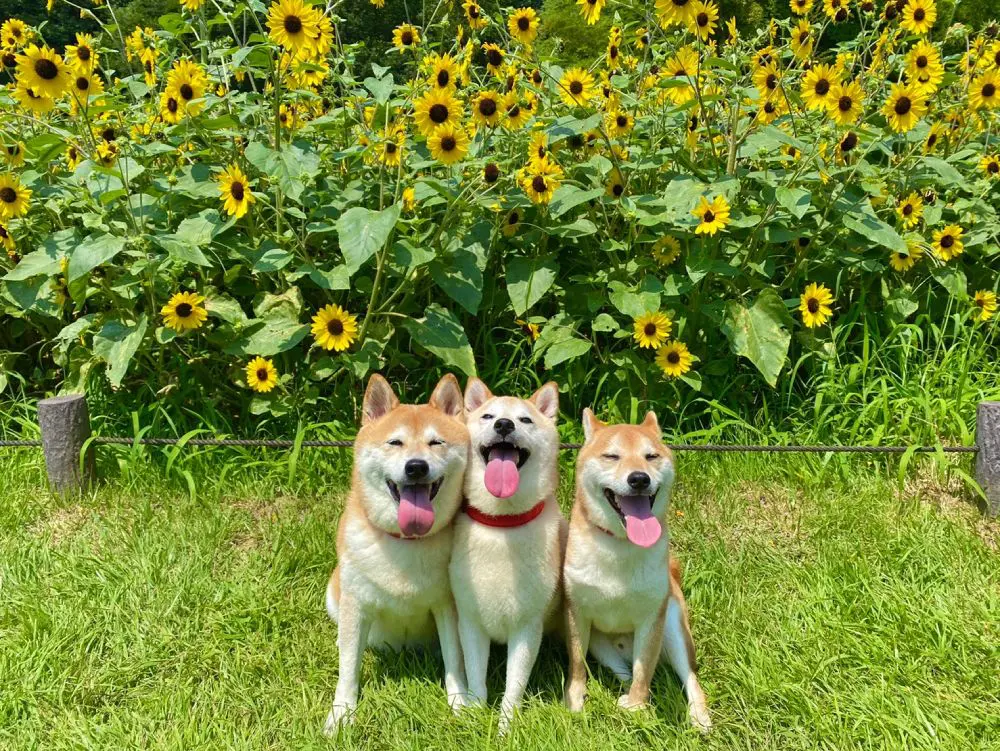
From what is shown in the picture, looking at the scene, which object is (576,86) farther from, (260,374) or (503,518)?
(503,518)

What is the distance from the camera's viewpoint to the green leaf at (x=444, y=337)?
349cm

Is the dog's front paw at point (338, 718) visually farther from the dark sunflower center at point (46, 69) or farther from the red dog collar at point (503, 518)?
the dark sunflower center at point (46, 69)

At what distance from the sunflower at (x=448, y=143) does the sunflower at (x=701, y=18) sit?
3.78ft

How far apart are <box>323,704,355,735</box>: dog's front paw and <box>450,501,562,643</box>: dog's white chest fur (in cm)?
51

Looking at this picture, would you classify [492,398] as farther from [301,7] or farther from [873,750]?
[301,7]

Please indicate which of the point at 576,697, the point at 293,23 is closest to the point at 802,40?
the point at 293,23

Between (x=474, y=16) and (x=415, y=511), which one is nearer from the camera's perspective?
(x=415, y=511)

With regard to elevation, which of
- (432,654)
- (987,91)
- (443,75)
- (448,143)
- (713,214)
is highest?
(987,91)

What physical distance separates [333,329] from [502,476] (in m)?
1.60

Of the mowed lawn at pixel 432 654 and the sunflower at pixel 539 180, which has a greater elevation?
the sunflower at pixel 539 180

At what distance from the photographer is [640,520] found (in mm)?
2109

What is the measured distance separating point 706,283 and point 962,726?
7.66 ft

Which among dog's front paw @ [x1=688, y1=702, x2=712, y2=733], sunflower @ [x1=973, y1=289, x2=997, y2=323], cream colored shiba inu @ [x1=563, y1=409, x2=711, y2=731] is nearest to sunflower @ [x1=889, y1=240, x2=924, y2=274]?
sunflower @ [x1=973, y1=289, x2=997, y2=323]

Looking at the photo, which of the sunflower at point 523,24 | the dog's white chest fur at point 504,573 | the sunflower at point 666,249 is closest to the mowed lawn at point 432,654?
the dog's white chest fur at point 504,573
